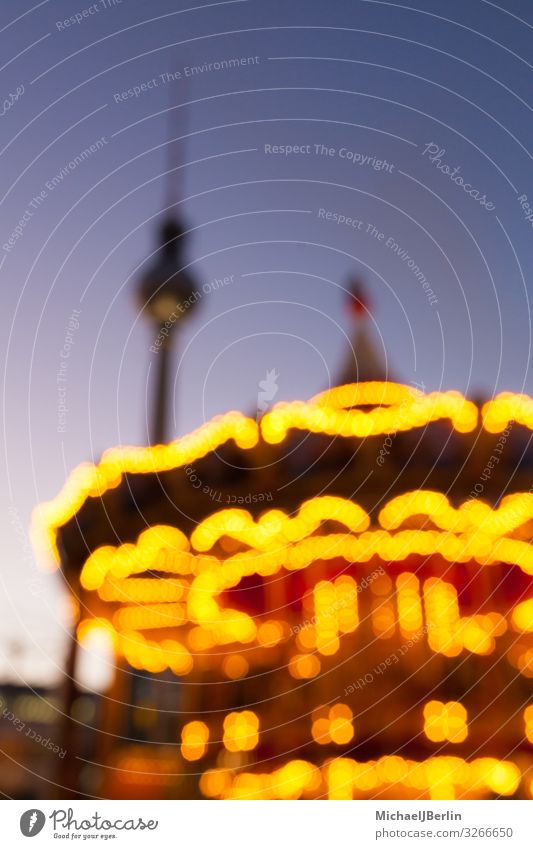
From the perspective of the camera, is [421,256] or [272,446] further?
[272,446]

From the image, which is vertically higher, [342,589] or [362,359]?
[362,359]

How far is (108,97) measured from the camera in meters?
2.67

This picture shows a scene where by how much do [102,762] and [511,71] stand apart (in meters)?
3.51

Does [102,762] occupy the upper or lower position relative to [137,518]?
lower

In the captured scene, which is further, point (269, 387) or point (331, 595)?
point (331, 595)

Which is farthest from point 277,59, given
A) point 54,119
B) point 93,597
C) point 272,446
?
point 93,597

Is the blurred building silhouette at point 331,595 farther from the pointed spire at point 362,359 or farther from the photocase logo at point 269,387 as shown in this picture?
the photocase logo at point 269,387

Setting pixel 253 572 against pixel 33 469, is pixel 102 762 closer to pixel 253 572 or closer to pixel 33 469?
pixel 253 572
